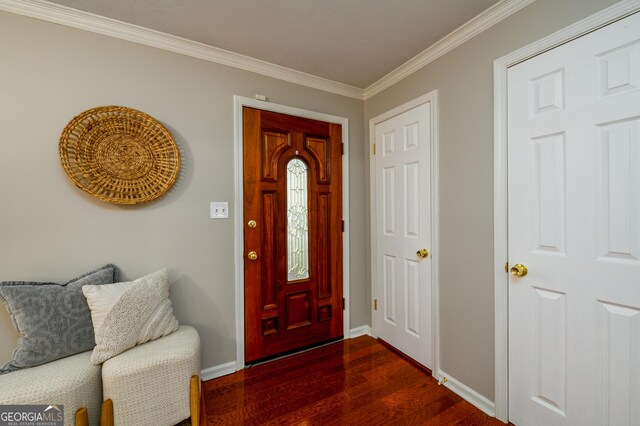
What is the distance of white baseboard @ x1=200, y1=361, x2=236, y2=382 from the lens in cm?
198

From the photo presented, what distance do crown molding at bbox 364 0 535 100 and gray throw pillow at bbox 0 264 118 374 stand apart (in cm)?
268

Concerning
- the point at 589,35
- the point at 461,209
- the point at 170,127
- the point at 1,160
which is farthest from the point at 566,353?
the point at 1,160

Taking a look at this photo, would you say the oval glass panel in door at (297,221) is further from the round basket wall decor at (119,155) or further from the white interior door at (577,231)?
the white interior door at (577,231)

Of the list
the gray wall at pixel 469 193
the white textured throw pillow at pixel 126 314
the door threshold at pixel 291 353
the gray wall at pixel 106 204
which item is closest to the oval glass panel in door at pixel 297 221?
the gray wall at pixel 106 204

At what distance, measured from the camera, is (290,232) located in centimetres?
232

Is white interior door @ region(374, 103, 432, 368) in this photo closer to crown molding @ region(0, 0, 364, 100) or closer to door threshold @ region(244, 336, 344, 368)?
door threshold @ region(244, 336, 344, 368)

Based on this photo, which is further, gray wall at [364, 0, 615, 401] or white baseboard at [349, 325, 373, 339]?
white baseboard at [349, 325, 373, 339]

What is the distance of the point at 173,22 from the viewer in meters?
1.70

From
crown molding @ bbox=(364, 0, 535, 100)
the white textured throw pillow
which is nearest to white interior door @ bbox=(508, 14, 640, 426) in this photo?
crown molding @ bbox=(364, 0, 535, 100)

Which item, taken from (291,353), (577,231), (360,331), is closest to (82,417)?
(291,353)

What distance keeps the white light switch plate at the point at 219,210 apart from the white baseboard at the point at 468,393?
6.51 feet

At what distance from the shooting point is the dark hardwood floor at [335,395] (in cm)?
161

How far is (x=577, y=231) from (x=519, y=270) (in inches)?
13.3

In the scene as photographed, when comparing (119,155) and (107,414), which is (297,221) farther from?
(107,414)
